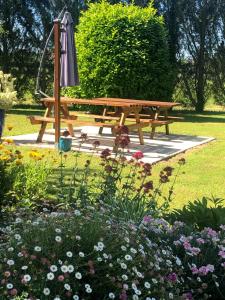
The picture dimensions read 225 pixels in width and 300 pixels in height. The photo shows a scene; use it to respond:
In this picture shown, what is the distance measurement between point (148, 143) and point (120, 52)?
547 cm

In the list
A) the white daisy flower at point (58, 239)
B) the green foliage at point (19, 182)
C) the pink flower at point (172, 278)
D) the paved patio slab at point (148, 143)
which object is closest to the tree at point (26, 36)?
the paved patio slab at point (148, 143)

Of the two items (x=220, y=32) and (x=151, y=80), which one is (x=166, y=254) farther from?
(x=220, y=32)

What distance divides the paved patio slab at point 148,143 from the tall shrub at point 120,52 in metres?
3.40

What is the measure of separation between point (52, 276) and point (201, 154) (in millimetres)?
6894

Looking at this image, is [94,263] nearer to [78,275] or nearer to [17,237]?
[78,275]

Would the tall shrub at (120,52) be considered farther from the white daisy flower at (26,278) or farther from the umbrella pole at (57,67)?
the white daisy flower at (26,278)

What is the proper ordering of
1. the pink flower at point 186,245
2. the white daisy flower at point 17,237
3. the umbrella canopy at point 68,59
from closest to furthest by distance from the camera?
the white daisy flower at point 17,237 → the pink flower at point 186,245 → the umbrella canopy at point 68,59

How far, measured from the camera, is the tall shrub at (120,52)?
566 inches

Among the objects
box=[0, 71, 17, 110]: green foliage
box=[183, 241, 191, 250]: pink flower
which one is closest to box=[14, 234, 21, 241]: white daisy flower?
box=[183, 241, 191, 250]: pink flower

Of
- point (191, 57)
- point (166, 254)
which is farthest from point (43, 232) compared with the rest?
point (191, 57)

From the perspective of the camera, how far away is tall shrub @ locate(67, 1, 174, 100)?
14.4m

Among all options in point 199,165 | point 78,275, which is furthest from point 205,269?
point 199,165

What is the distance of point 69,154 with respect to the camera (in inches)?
318

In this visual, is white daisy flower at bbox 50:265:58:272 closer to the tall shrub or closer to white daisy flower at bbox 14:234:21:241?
white daisy flower at bbox 14:234:21:241
